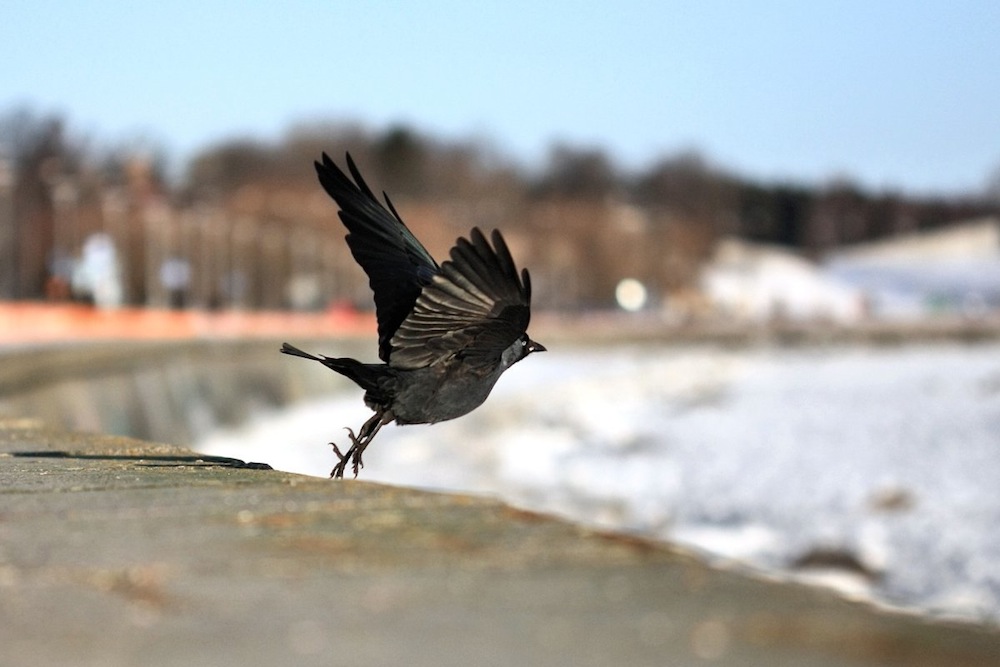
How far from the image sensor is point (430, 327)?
760 centimetres

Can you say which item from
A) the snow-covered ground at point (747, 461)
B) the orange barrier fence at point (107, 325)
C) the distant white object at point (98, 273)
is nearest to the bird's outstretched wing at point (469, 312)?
the snow-covered ground at point (747, 461)

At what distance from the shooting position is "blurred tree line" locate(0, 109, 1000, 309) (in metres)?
93.0

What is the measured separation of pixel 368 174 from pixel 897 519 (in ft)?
506

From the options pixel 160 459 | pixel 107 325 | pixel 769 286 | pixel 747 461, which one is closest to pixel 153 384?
pixel 747 461

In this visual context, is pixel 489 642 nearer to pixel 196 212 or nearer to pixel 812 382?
pixel 812 382

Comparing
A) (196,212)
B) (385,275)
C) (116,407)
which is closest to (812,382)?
(196,212)

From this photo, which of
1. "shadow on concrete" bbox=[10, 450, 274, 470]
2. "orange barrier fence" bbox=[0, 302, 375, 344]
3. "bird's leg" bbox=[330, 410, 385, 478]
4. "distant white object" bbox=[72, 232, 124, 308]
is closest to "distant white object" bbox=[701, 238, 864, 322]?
"orange barrier fence" bbox=[0, 302, 375, 344]

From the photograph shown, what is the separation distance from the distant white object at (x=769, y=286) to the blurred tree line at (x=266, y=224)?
143 inches

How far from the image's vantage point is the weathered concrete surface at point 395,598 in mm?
2859

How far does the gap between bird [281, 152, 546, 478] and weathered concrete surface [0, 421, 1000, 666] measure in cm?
247

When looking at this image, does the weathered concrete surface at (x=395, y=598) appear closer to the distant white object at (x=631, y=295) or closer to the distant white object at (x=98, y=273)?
the distant white object at (x=98, y=273)

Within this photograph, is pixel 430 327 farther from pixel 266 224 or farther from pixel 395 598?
pixel 266 224

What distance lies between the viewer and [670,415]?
196 ft

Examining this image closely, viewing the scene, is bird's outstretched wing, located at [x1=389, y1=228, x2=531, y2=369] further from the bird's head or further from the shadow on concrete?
the shadow on concrete
